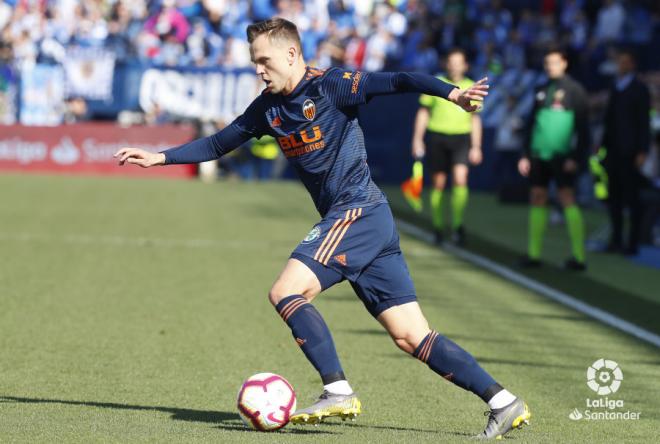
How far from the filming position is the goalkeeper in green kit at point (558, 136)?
12.0m

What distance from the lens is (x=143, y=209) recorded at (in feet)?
60.0

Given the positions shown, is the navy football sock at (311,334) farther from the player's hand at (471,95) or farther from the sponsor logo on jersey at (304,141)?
the player's hand at (471,95)

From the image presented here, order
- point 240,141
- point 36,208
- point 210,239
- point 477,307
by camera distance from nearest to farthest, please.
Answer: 1. point 240,141
2. point 477,307
3. point 210,239
4. point 36,208

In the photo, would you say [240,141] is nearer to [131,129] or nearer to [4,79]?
[131,129]

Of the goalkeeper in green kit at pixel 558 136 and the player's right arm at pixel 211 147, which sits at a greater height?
the player's right arm at pixel 211 147

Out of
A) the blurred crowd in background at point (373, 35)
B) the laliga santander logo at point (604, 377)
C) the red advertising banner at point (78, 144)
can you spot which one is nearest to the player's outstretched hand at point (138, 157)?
the laliga santander logo at point (604, 377)

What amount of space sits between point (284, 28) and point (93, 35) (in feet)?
77.4

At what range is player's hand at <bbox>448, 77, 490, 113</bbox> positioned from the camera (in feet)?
17.5

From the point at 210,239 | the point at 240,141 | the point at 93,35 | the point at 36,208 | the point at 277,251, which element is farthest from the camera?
the point at 93,35

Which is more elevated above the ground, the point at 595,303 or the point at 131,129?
the point at 595,303

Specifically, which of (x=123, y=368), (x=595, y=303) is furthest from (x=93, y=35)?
(x=123, y=368)

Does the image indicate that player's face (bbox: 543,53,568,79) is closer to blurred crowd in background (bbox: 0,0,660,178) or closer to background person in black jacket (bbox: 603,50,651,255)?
background person in black jacket (bbox: 603,50,651,255)

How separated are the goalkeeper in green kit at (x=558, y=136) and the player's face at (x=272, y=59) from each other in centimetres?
651

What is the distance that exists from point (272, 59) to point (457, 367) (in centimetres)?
157
